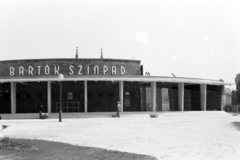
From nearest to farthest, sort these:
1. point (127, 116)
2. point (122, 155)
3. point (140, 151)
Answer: point (122, 155)
point (140, 151)
point (127, 116)

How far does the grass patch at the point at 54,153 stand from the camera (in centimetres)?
973

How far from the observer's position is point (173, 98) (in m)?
36.0

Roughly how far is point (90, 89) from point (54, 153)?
23508 millimetres

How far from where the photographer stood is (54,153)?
1049 centimetres

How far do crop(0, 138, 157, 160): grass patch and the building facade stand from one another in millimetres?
18828

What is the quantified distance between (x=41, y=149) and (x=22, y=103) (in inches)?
968

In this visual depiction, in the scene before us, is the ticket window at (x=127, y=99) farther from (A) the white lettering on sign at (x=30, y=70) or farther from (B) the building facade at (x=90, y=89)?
(A) the white lettering on sign at (x=30, y=70)

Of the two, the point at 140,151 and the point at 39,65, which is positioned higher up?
the point at 39,65

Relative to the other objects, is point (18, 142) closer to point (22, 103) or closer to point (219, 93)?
point (22, 103)

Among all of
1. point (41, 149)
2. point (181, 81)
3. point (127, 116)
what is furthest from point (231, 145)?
point (181, 81)

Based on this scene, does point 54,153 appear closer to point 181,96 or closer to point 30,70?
Answer: point 181,96

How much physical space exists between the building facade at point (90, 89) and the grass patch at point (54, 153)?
18.8 meters

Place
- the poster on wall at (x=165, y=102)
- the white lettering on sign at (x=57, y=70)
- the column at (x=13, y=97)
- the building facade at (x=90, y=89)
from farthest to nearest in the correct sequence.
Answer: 1. the white lettering on sign at (x=57, y=70)
2. the poster on wall at (x=165, y=102)
3. the column at (x=13, y=97)
4. the building facade at (x=90, y=89)

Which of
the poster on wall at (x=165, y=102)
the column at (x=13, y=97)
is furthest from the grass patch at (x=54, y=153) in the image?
the poster on wall at (x=165, y=102)
